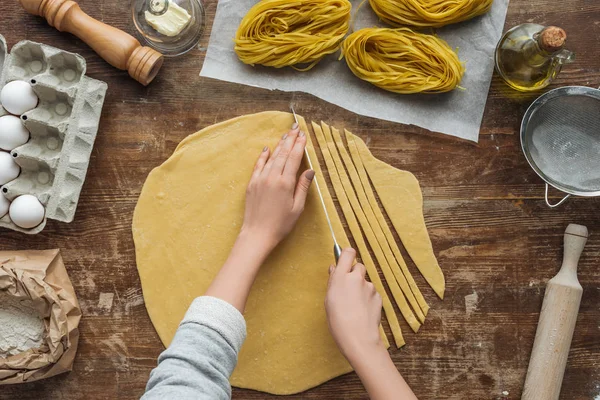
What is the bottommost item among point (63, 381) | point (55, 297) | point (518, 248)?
point (63, 381)

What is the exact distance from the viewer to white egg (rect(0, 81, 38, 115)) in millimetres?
1415

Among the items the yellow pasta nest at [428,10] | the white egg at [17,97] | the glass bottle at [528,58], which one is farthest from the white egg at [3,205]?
the glass bottle at [528,58]

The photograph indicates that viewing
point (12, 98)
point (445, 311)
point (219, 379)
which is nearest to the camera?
point (219, 379)

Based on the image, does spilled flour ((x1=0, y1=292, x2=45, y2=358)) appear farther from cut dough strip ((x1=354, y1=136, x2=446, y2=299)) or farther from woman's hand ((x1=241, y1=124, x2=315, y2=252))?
cut dough strip ((x1=354, y1=136, x2=446, y2=299))

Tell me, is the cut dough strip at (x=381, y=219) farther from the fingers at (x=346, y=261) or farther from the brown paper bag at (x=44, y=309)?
the brown paper bag at (x=44, y=309)

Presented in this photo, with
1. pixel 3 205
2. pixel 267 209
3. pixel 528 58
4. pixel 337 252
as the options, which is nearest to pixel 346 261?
pixel 337 252

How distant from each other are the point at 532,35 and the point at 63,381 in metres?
1.63

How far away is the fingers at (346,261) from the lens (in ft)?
4.68

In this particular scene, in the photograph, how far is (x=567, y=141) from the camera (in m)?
1.47

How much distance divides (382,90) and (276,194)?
1.46 ft

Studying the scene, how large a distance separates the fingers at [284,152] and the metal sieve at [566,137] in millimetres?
639

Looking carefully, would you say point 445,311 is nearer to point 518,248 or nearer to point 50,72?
point 518,248

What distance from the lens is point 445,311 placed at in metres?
1.52

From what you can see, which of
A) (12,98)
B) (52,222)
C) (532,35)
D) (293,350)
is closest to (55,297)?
(52,222)
